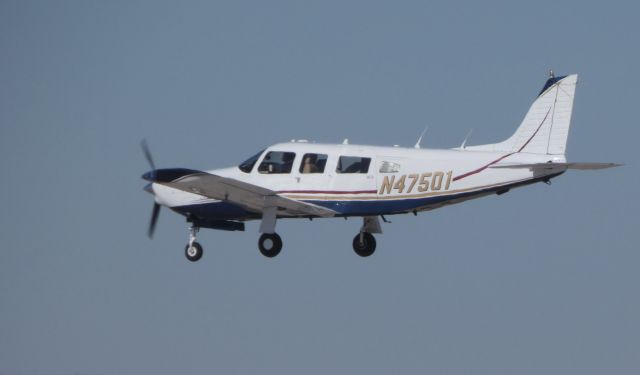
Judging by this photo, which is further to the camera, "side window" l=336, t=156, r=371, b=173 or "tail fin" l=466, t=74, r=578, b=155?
"side window" l=336, t=156, r=371, b=173

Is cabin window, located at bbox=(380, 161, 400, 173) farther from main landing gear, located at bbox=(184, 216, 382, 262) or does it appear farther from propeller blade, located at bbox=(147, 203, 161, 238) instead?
propeller blade, located at bbox=(147, 203, 161, 238)

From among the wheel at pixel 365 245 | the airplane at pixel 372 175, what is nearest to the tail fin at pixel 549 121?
the airplane at pixel 372 175

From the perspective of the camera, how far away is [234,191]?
142 ft

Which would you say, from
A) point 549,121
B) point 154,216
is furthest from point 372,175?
point 154,216

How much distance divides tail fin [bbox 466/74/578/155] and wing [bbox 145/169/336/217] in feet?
16.9

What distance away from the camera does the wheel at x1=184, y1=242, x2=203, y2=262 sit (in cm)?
4517

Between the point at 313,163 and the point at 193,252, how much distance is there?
4.31 metres

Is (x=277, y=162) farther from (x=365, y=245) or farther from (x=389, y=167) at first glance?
(x=365, y=245)

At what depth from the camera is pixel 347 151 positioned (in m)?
43.1

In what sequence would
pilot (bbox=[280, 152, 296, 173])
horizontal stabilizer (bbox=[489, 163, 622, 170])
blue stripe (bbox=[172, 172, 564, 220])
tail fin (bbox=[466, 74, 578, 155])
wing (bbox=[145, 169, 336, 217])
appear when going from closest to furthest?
horizontal stabilizer (bbox=[489, 163, 622, 170]), tail fin (bbox=[466, 74, 578, 155]), blue stripe (bbox=[172, 172, 564, 220]), wing (bbox=[145, 169, 336, 217]), pilot (bbox=[280, 152, 296, 173])

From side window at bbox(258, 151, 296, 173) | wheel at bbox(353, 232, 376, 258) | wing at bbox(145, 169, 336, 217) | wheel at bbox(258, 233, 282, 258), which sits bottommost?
wheel at bbox(258, 233, 282, 258)

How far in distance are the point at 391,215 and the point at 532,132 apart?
4.15 meters

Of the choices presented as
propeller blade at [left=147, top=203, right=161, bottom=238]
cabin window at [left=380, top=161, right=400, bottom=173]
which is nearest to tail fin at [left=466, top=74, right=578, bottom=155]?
cabin window at [left=380, top=161, right=400, bottom=173]

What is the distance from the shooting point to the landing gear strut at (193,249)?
45.2 metres
